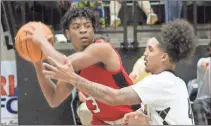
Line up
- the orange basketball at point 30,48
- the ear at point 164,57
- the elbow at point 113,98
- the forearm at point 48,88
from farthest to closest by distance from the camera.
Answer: the forearm at point 48,88
the orange basketball at point 30,48
the ear at point 164,57
the elbow at point 113,98

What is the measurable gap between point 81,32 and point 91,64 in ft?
0.91

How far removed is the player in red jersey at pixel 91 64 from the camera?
3.52 m

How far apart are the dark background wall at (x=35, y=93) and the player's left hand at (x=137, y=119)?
4.07m

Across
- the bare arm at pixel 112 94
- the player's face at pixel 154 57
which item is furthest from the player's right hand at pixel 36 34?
the player's face at pixel 154 57

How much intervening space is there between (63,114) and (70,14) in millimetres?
3681

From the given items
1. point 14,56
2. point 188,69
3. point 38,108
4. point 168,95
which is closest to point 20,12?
point 14,56

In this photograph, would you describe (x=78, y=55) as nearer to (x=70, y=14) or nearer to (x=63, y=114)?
(x=70, y=14)

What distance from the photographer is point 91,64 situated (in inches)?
140

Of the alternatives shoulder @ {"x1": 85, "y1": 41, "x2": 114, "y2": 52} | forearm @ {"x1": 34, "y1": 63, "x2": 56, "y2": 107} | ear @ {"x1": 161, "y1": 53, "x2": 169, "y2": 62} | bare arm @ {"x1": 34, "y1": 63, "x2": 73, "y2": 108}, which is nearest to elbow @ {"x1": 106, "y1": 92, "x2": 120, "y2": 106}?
ear @ {"x1": 161, "y1": 53, "x2": 169, "y2": 62}

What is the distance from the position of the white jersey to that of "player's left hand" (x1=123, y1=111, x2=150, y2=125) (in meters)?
0.15

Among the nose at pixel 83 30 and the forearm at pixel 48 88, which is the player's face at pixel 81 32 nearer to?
the nose at pixel 83 30

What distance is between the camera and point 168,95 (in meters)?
2.86

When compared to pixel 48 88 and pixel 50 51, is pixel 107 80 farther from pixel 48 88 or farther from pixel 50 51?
pixel 50 51

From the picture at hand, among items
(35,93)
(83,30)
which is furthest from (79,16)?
(35,93)
